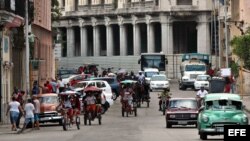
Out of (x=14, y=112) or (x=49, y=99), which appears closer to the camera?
(x=14, y=112)

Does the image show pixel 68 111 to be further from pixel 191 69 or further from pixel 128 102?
pixel 191 69

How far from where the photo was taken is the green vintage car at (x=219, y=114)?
29375 mm

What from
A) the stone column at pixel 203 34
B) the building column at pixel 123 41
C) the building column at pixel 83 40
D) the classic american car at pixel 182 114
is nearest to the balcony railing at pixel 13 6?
the classic american car at pixel 182 114

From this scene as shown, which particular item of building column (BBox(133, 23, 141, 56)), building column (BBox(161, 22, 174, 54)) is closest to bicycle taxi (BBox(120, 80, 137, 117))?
building column (BBox(161, 22, 174, 54))

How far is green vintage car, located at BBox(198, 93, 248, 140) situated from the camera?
96.4ft

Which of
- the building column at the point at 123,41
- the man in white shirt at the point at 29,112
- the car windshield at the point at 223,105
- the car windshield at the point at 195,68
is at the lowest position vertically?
the man in white shirt at the point at 29,112

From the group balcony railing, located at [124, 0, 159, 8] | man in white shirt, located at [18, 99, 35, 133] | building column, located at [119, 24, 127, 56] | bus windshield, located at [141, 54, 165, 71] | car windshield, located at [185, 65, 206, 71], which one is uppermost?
balcony railing, located at [124, 0, 159, 8]

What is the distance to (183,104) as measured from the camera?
40.8 meters

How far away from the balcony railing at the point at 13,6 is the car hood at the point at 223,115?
18868 mm

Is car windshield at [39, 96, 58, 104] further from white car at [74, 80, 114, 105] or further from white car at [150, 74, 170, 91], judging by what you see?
white car at [150, 74, 170, 91]

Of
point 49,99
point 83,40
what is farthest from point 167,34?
point 49,99

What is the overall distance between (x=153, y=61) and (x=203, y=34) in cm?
2978

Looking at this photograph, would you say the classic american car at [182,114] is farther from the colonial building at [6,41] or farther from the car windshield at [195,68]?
the car windshield at [195,68]

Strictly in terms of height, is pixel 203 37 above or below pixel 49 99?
above
